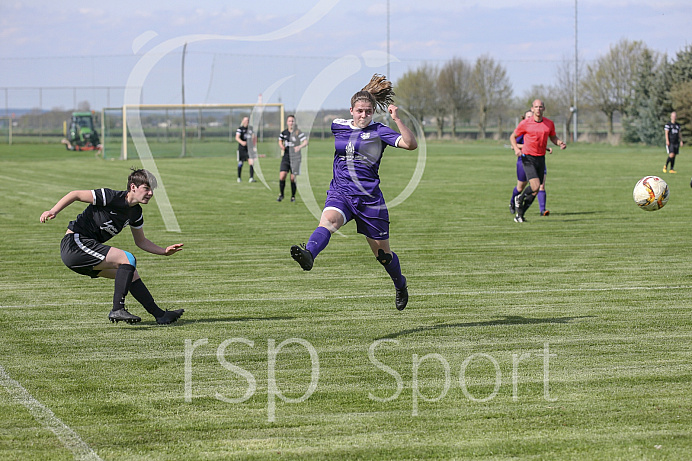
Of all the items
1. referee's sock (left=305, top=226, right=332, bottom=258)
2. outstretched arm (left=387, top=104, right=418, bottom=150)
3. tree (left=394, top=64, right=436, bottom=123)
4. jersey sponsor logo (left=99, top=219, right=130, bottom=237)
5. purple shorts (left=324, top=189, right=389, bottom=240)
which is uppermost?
tree (left=394, top=64, right=436, bottom=123)

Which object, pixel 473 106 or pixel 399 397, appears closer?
pixel 399 397

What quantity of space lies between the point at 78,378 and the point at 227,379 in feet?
3.48

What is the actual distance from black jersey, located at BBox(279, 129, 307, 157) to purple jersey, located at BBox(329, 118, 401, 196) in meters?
13.4

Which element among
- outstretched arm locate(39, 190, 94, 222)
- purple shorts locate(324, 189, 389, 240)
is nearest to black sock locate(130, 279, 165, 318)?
outstretched arm locate(39, 190, 94, 222)

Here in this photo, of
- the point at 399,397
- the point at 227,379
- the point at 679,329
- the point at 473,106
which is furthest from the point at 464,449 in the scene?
the point at 473,106

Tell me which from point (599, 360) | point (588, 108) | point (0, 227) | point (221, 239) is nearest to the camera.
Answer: point (599, 360)

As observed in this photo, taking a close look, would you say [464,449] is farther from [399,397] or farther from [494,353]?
[494,353]

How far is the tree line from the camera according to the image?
62.0 meters

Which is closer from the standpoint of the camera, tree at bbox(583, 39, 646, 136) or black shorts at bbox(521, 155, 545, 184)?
black shorts at bbox(521, 155, 545, 184)

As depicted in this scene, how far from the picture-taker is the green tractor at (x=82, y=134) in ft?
186

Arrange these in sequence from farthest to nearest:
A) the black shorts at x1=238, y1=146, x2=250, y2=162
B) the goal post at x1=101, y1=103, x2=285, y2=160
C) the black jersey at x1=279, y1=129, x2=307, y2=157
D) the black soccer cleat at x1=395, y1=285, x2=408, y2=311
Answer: the goal post at x1=101, y1=103, x2=285, y2=160 < the black shorts at x1=238, y1=146, x2=250, y2=162 < the black jersey at x1=279, y1=129, x2=307, y2=157 < the black soccer cleat at x1=395, y1=285, x2=408, y2=311

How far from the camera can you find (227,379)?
227 inches

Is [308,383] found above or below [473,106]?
below

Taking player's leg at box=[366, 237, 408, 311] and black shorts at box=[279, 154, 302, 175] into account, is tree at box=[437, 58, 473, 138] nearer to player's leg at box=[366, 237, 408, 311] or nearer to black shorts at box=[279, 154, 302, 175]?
black shorts at box=[279, 154, 302, 175]
